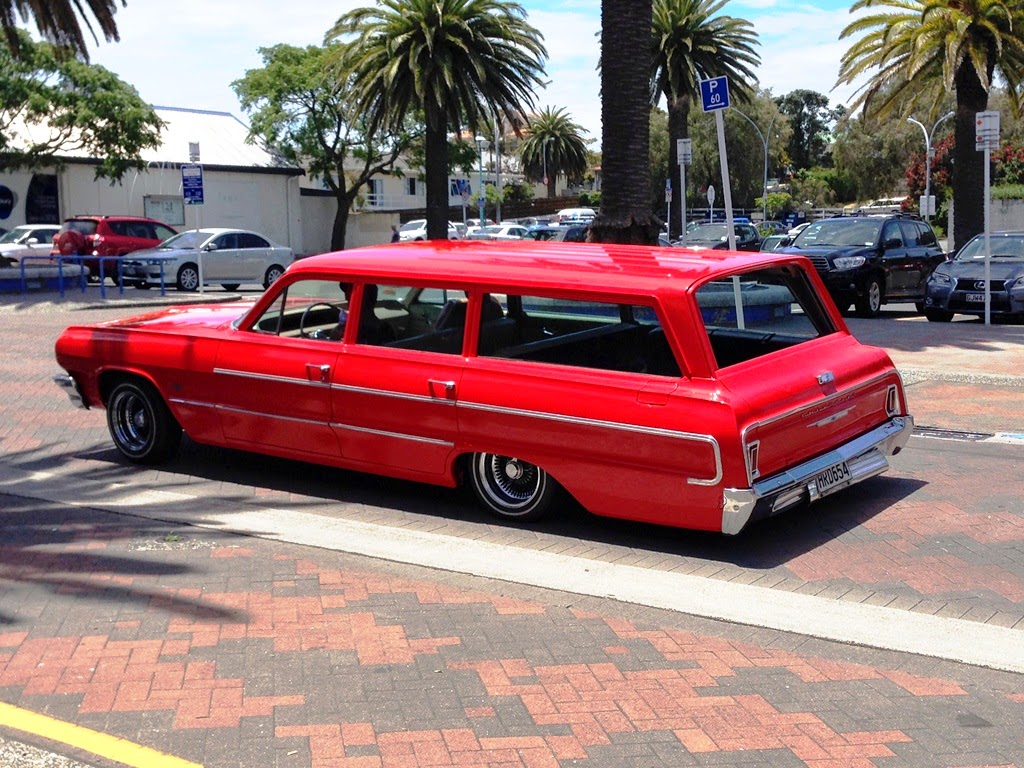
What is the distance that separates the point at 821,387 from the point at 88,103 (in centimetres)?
3116

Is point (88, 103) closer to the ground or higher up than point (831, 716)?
higher up

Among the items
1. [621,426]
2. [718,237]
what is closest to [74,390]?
[621,426]

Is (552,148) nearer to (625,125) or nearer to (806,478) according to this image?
(625,125)

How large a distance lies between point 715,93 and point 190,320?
6611 mm

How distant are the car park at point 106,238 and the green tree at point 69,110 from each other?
3.92m

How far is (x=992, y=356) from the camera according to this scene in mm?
14062

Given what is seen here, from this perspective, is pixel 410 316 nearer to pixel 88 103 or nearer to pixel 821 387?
pixel 821 387

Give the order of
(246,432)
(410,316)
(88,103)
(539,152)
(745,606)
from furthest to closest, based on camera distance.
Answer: (539,152)
(88,103)
(246,432)
(410,316)
(745,606)

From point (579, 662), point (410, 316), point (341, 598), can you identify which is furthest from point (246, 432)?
point (579, 662)

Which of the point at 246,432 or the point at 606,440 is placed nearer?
the point at 606,440

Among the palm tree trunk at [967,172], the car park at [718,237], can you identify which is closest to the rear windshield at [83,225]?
the car park at [718,237]

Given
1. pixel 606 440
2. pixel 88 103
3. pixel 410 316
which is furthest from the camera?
pixel 88 103

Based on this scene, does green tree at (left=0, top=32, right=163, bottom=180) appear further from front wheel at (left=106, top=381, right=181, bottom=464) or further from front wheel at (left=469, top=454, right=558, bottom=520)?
front wheel at (left=469, top=454, right=558, bottom=520)

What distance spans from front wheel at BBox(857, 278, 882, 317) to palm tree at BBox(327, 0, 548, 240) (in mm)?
12166
